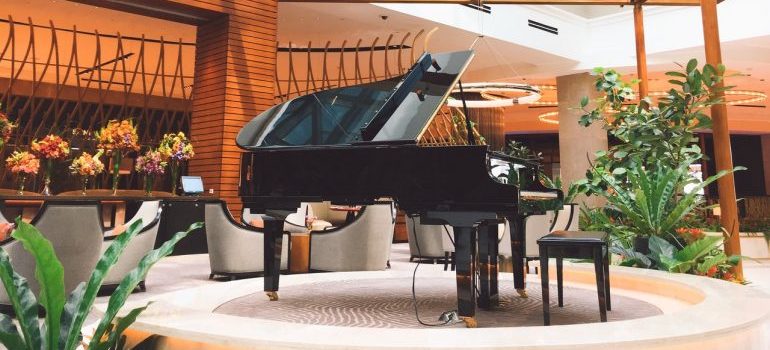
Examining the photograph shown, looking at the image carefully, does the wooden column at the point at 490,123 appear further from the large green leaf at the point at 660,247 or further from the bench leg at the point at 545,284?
the bench leg at the point at 545,284

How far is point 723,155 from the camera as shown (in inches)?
204

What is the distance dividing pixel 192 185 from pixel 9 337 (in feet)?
19.4

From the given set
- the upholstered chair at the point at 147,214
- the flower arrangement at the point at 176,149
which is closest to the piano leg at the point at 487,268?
the upholstered chair at the point at 147,214

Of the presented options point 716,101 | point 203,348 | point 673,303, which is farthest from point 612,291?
point 203,348

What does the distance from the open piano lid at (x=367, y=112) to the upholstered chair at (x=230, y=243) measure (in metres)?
2.05

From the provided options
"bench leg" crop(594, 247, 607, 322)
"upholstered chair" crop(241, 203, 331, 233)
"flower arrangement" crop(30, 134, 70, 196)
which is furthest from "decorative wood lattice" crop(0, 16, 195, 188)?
"bench leg" crop(594, 247, 607, 322)

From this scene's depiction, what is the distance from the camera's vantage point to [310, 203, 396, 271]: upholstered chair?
5.70m

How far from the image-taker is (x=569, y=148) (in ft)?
43.5

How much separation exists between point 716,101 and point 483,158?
367 cm

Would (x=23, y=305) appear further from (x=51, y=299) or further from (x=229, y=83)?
(x=229, y=83)

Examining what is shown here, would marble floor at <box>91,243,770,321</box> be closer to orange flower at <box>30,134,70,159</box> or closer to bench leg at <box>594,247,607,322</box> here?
orange flower at <box>30,134,70,159</box>

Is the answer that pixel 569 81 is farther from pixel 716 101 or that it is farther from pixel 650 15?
pixel 716 101

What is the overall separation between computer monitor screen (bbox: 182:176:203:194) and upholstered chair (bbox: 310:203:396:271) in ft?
8.53

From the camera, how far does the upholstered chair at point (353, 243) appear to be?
570cm
